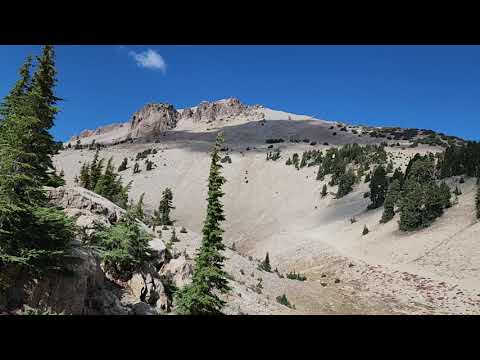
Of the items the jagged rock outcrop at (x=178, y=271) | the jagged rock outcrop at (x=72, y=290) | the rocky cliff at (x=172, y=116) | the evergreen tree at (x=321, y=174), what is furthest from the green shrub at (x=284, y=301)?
the rocky cliff at (x=172, y=116)

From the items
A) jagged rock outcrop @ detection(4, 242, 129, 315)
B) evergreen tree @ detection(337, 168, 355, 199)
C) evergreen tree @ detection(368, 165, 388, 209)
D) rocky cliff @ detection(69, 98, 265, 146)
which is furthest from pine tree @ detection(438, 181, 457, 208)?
rocky cliff @ detection(69, 98, 265, 146)

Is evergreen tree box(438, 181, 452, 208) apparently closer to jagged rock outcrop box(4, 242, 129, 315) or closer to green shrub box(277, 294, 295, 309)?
green shrub box(277, 294, 295, 309)

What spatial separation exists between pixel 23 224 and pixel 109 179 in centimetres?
3059

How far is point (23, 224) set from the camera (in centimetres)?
1294

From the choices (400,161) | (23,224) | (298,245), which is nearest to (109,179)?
(298,245)

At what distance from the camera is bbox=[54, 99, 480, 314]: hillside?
26500mm

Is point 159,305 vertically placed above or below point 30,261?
below

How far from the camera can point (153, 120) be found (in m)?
148

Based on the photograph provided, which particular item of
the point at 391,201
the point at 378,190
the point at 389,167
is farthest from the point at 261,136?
the point at 391,201

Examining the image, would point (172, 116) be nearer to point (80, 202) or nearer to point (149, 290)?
point (80, 202)

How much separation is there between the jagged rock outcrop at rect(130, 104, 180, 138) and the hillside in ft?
86.8

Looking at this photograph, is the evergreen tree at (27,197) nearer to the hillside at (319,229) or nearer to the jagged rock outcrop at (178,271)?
the jagged rock outcrop at (178,271)

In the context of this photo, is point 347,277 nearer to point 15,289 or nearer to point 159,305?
point 159,305
